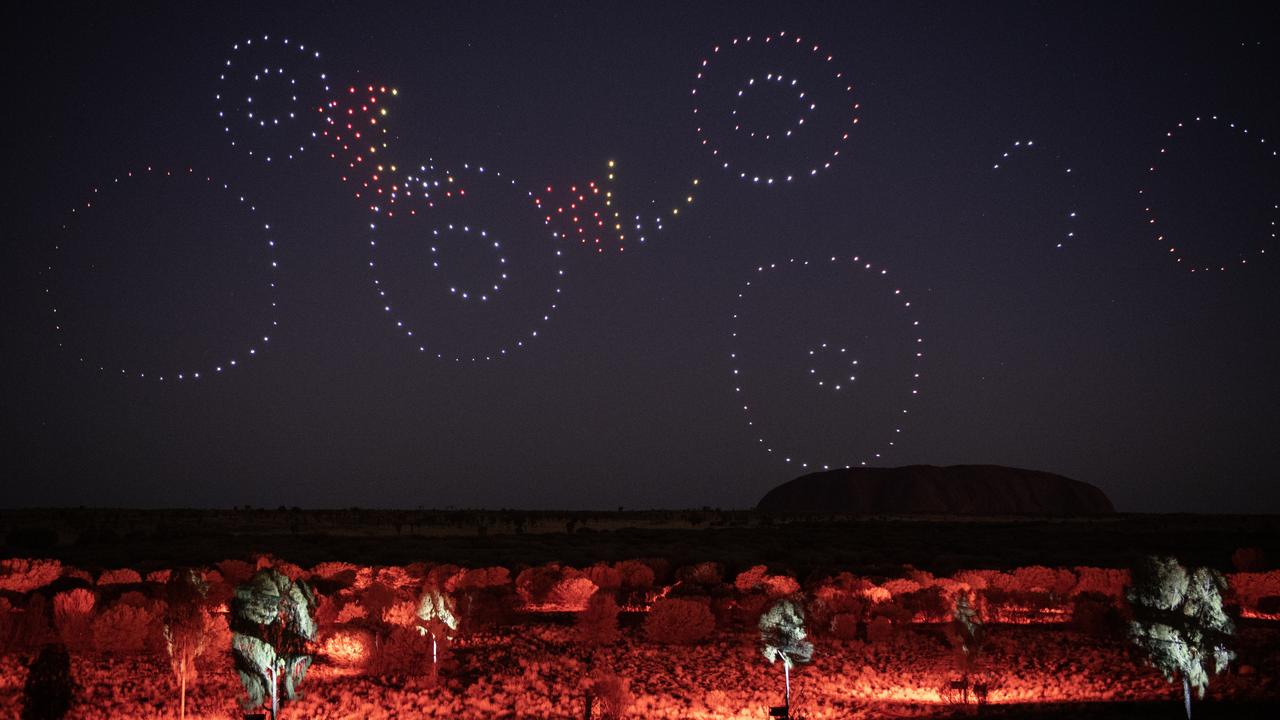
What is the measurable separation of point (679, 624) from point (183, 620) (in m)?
9.78

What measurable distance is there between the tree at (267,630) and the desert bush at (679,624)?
8.94 metres

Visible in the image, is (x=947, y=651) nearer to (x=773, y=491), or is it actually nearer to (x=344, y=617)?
(x=344, y=617)

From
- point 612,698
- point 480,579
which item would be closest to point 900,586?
point 480,579

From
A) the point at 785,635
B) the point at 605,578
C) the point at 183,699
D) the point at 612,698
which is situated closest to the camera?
the point at 183,699

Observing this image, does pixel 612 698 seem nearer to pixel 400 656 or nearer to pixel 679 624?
pixel 400 656

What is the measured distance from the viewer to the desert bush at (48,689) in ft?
42.0

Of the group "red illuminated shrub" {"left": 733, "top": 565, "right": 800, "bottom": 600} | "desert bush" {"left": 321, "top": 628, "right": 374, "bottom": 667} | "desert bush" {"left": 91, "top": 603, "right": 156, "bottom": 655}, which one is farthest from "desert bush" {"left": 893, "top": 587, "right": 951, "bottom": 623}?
"desert bush" {"left": 91, "top": 603, "right": 156, "bottom": 655}

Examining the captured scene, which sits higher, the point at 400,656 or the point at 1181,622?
the point at 1181,622

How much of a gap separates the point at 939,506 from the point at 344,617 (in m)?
133

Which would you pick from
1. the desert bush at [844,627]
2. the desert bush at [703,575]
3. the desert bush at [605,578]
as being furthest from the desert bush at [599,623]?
the desert bush at [703,575]

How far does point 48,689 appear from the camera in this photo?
42.4 feet

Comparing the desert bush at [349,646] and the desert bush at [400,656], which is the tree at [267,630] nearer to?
the desert bush at [400,656]

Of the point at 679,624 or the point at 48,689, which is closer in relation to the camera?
the point at 48,689

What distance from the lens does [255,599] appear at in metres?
11.6
